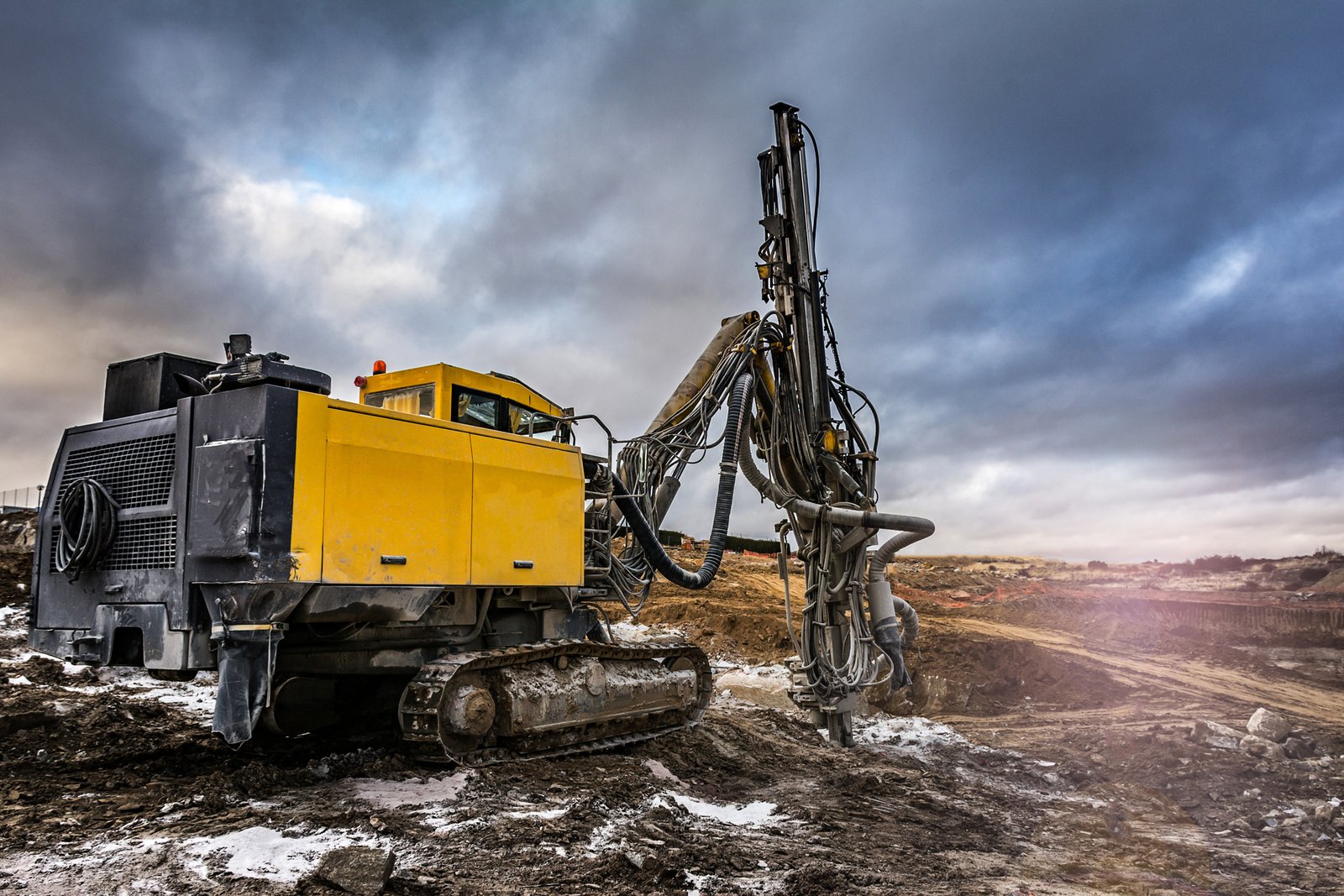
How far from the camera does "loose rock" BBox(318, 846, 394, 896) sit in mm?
3971

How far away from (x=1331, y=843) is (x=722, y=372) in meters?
5.65

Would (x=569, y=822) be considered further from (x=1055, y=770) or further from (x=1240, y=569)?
(x=1240, y=569)

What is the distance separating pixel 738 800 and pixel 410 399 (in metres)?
3.93

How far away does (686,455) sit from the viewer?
8.40m

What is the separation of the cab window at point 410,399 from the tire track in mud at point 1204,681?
9.43m

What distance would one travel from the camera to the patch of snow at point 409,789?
211 inches

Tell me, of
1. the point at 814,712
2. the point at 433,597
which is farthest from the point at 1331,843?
the point at 433,597

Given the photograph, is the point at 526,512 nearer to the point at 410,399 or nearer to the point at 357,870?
the point at 410,399

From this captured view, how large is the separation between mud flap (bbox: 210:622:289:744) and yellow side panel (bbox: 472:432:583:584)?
4.69 feet

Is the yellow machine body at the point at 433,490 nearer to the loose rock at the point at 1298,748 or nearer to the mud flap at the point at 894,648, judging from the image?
the mud flap at the point at 894,648

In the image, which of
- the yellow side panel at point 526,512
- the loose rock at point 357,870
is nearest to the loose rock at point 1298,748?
the yellow side panel at point 526,512

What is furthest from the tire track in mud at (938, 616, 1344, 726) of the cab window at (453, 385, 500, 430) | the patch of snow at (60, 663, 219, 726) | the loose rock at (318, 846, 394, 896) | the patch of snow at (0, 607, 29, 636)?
the patch of snow at (0, 607, 29, 636)

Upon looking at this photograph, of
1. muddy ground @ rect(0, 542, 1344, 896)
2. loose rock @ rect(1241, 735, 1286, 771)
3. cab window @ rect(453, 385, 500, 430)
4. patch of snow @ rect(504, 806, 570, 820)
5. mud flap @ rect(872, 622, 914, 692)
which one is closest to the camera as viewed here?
muddy ground @ rect(0, 542, 1344, 896)

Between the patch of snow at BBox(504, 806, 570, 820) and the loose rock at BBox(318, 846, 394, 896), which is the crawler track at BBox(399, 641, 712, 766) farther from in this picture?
the loose rock at BBox(318, 846, 394, 896)
